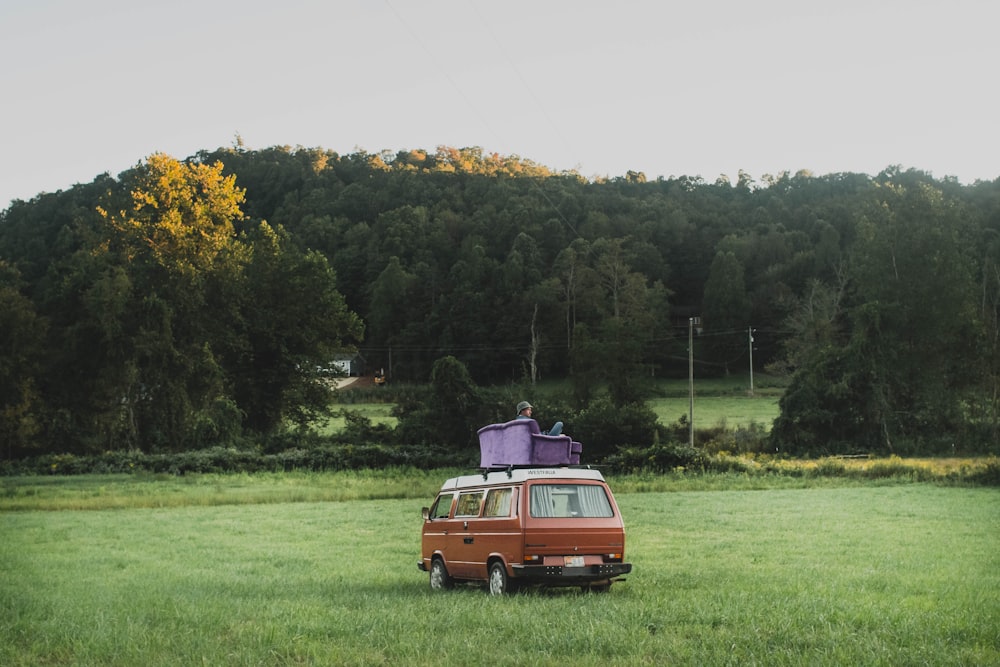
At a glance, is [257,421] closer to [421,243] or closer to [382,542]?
[421,243]

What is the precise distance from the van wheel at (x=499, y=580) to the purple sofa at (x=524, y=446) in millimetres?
1660

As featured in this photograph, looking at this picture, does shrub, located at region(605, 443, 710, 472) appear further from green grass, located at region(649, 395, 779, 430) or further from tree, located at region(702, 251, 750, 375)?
tree, located at region(702, 251, 750, 375)

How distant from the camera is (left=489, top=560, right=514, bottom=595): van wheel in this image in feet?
50.6

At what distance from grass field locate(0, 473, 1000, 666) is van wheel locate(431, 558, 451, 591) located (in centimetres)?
46

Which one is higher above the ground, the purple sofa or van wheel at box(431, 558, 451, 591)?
the purple sofa

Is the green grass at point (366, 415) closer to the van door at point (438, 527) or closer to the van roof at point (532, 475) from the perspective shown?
the van door at point (438, 527)

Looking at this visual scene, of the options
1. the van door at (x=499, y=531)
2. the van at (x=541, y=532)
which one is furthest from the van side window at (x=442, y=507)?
the van door at (x=499, y=531)

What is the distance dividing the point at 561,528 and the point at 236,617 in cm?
495

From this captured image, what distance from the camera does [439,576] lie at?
17.6 metres

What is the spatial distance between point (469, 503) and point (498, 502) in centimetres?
119

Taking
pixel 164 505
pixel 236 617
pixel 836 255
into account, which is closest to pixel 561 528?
pixel 236 617

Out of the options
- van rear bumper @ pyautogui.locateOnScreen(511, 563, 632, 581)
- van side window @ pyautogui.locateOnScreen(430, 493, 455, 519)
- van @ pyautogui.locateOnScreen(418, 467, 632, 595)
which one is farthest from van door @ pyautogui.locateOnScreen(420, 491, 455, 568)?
van rear bumper @ pyautogui.locateOnScreen(511, 563, 632, 581)

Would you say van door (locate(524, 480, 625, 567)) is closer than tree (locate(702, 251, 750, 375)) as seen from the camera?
Yes

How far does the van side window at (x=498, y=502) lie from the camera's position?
15860 mm
